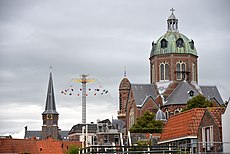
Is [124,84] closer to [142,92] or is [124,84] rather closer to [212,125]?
[142,92]

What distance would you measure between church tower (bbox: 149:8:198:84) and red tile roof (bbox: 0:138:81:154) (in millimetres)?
24020

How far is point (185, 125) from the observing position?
129ft

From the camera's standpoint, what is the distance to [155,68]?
4178 inches

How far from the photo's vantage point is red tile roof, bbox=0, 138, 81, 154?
7541 cm

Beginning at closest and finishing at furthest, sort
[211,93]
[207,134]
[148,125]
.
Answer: [207,134], [148,125], [211,93]

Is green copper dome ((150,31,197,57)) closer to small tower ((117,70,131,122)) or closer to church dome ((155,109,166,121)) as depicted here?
church dome ((155,109,166,121))

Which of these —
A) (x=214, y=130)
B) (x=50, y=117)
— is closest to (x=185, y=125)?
(x=214, y=130)

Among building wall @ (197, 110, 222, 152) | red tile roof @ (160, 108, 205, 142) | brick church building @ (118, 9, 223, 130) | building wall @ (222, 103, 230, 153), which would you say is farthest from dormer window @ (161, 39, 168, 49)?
building wall @ (222, 103, 230, 153)

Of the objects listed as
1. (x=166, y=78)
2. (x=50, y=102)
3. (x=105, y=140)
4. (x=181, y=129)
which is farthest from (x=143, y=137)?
(x=50, y=102)

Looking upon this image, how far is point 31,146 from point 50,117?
85489mm

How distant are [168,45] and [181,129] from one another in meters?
67.0

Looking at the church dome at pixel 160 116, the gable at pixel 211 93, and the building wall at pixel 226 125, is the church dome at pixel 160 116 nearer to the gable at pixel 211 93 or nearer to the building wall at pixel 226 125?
the gable at pixel 211 93

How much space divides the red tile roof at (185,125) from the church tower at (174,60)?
61957 mm

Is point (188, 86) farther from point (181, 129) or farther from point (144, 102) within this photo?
point (181, 129)
